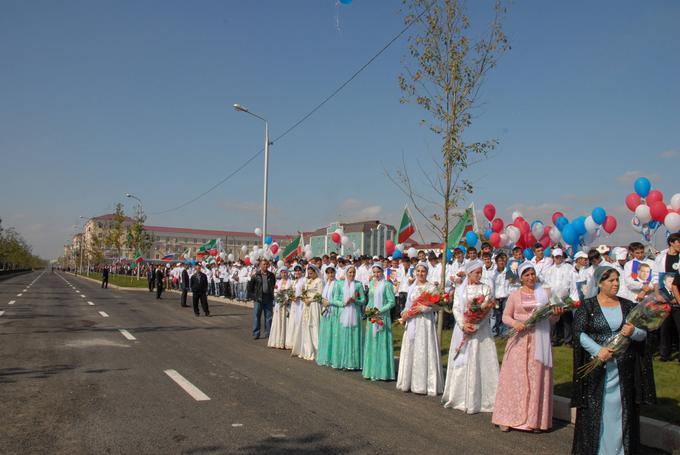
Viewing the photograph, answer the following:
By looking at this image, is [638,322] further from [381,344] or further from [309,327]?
[309,327]

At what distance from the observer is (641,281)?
10.3 metres

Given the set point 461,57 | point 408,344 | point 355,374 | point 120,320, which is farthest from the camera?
point 120,320

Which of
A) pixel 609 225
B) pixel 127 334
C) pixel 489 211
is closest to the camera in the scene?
pixel 127 334

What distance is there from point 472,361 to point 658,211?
32.2ft

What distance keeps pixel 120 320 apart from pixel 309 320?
9.08m

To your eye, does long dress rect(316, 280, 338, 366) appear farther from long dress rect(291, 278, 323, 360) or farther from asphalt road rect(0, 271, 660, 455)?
long dress rect(291, 278, 323, 360)

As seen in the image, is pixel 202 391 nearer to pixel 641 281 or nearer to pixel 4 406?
pixel 4 406

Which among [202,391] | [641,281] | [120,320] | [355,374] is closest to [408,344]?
[355,374]

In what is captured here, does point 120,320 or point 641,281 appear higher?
point 641,281

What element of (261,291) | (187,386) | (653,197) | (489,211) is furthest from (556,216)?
(187,386)

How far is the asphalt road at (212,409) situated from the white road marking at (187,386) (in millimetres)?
39

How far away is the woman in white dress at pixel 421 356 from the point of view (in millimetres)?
8430

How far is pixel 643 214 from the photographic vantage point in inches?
585

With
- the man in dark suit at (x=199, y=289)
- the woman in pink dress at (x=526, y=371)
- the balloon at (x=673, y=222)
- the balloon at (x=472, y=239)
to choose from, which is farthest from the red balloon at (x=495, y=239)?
the woman in pink dress at (x=526, y=371)
